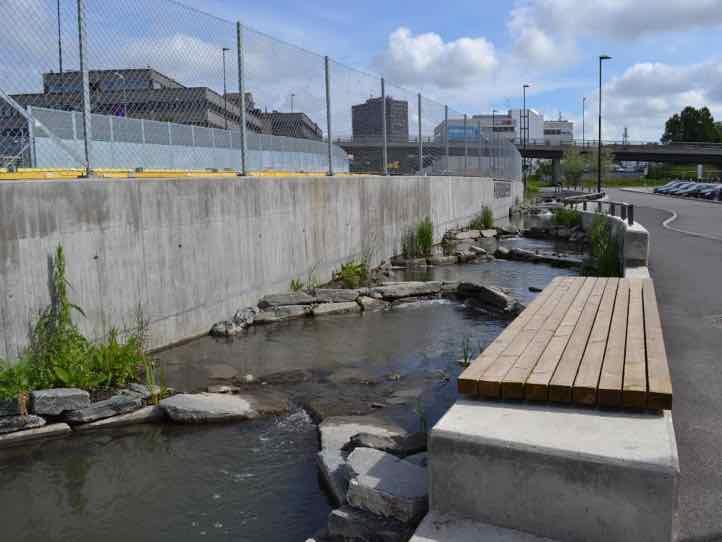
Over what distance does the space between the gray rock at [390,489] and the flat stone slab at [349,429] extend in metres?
0.98

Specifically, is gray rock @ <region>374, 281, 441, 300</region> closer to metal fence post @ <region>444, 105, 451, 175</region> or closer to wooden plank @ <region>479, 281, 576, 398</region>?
wooden plank @ <region>479, 281, 576, 398</region>

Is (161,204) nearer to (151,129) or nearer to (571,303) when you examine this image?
(151,129)

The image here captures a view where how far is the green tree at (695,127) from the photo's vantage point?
4427 inches

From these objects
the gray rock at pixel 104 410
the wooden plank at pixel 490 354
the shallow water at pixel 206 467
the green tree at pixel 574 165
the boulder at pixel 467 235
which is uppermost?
the green tree at pixel 574 165

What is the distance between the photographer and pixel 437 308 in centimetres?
1142

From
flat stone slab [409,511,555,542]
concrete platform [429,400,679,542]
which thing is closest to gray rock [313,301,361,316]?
concrete platform [429,400,679,542]

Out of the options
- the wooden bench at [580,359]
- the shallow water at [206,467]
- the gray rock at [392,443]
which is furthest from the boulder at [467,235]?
the gray rock at [392,443]

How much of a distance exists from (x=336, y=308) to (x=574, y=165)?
7408 centimetres

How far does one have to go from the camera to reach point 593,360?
4.47 meters

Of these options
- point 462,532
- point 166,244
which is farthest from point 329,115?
point 462,532

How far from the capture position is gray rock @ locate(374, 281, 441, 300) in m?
11.8

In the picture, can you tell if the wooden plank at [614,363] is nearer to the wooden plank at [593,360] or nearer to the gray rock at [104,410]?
the wooden plank at [593,360]

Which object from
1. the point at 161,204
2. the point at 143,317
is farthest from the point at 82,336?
the point at 161,204

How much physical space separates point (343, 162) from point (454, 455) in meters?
14.0
